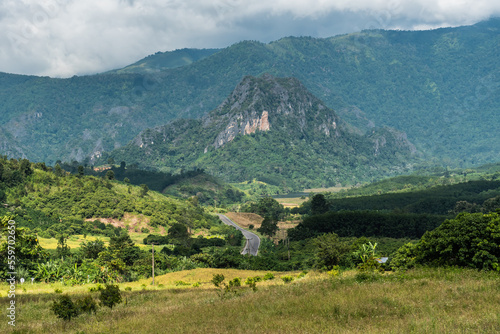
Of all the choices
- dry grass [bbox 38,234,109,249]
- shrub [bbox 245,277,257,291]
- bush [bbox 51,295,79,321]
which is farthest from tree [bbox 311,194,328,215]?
bush [bbox 51,295,79,321]

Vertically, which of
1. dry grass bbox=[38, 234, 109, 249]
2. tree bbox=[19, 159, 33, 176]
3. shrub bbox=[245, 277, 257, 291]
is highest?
tree bbox=[19, 159, 33, 176]

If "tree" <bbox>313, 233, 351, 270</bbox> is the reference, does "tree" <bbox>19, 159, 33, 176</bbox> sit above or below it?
above

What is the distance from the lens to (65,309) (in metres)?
27.3

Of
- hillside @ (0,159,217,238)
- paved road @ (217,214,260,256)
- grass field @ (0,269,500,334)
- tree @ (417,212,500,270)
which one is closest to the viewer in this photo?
grass field @ (0,269,500,334)

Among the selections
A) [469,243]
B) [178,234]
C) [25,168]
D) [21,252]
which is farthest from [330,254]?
[25,168]

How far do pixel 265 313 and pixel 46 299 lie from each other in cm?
2696

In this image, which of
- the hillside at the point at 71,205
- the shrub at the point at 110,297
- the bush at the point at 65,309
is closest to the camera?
the bush at the point at 65,309

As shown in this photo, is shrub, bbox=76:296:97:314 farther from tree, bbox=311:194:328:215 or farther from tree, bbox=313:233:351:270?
tree, bbox=311:194:328:215

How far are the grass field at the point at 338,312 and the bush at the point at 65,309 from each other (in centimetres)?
52

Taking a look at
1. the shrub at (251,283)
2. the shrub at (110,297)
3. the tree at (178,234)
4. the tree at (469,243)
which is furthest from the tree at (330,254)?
the tree at (178,234)

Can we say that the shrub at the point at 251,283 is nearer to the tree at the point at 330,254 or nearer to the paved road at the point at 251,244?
the tree at the point at 330,254

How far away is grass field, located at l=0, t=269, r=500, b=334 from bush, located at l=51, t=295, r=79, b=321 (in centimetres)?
52

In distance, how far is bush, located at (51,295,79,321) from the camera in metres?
27.1

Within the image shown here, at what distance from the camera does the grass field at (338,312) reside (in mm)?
19312
